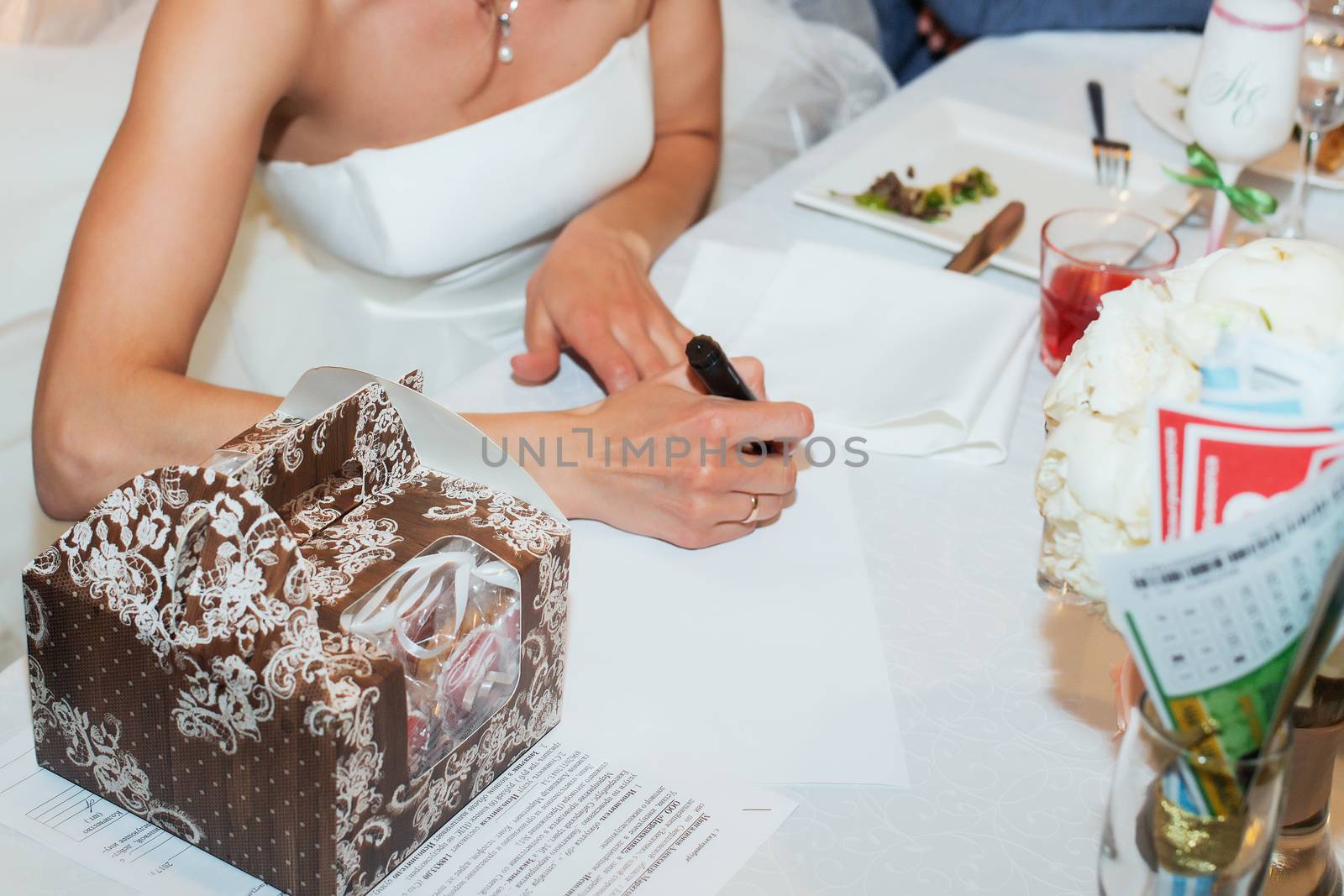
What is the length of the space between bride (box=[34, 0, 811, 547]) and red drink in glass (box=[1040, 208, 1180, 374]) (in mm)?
265

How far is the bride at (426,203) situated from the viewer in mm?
864

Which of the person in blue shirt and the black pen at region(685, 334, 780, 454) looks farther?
the person in blue shirt

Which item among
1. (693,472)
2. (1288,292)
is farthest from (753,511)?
(1288,292)

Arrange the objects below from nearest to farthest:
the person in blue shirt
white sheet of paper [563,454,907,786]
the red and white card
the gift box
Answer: the red and white card
the gift box
white sheet of paper [563,454,907,786]
the person in blue shirt

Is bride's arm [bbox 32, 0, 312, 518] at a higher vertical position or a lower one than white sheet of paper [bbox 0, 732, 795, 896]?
higher

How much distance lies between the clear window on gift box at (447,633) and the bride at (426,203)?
0.23 meters

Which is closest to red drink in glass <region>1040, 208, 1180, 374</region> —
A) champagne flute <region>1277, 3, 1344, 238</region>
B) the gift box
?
champagne flute <region>1277, 3, 1344, 238</region>

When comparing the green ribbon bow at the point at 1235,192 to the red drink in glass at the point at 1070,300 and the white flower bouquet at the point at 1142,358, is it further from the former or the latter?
the white flower bouquet at the point at 1142,358

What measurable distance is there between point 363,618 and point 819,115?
152 cm

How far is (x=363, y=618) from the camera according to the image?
54cm

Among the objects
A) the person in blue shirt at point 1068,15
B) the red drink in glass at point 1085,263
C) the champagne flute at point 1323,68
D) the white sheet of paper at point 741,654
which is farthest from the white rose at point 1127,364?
the person in blue shirt at point 1068,15

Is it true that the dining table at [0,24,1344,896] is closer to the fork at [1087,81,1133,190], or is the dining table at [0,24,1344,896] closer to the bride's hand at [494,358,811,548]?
the bride's hand at [494,358,811,548]

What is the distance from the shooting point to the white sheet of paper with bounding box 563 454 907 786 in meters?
0.66

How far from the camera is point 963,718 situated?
688mm
